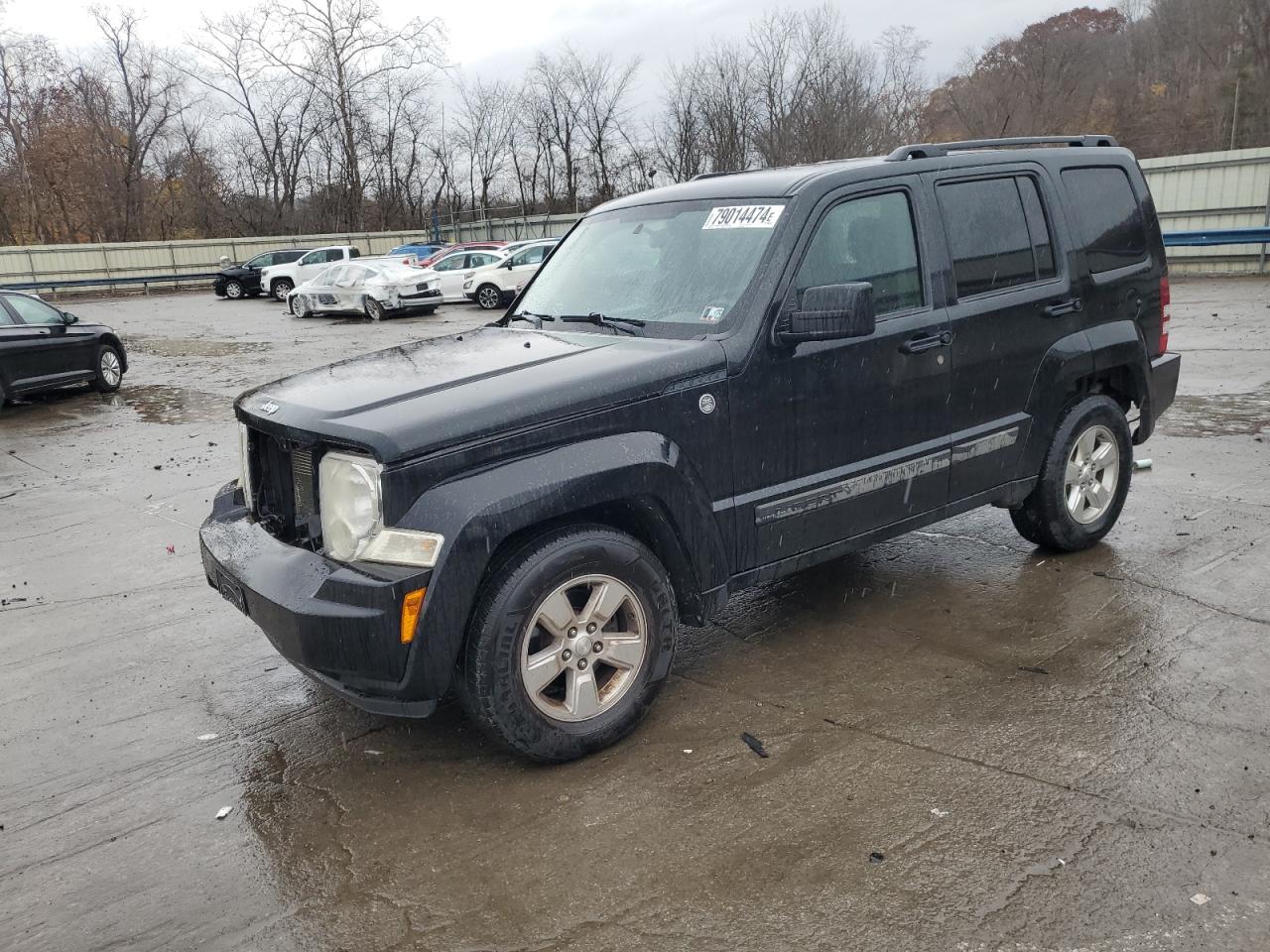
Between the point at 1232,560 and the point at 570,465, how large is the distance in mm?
3836

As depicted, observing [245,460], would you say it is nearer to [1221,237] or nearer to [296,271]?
[1221,237]

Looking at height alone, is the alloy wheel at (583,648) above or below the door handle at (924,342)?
below

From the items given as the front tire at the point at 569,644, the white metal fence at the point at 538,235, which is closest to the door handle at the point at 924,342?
the front tire at the point at 569,644

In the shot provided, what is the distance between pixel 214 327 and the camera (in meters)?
24.2

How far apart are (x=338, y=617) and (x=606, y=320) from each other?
1760mm

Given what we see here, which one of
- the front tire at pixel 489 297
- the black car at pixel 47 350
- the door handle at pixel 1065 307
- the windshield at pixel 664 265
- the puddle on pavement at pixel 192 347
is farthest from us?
the front tire at pixel 489 297

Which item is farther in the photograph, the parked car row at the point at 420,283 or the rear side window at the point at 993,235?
the parked car row at the point at 420,283

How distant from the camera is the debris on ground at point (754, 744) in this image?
365 centimetres

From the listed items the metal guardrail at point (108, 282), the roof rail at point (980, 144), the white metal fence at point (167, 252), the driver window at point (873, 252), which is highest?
the white metal fence at point (167, 252)

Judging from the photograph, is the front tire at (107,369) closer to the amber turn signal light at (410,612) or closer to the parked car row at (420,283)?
the parked car row at (420,283)

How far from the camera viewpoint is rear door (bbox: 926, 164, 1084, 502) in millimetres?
4566

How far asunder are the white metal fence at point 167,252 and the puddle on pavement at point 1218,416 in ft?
120

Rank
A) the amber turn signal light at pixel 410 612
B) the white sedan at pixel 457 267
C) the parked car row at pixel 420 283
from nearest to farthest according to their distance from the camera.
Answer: the amber turn signal light at pixel 410 612
the parked car row at pixel 420 283
the white sedan at pixel 457 267

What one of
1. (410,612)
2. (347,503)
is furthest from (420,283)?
(410,612)
